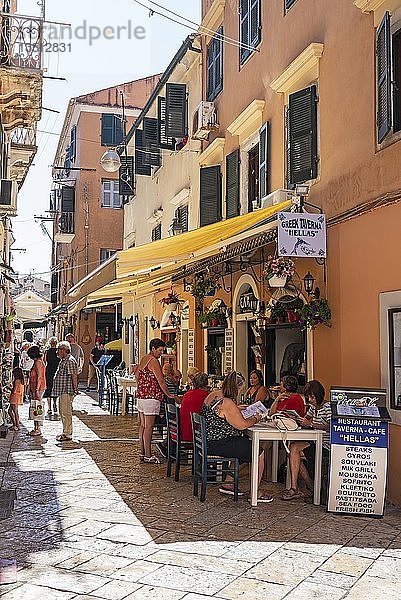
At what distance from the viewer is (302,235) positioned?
353 inches

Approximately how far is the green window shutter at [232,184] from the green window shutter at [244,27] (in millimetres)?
1699

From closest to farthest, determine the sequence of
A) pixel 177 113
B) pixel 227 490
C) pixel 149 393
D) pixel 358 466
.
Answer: pixel 358 466 → pixel 227 490 → pixel 149 393 → pixel 177 113

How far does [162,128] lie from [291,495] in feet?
41.3

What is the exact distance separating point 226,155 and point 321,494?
788 centimetres

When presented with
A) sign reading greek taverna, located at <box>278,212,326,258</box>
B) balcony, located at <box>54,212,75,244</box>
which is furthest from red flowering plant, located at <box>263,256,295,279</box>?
balcony, located at <box>54,212,75,244</box>

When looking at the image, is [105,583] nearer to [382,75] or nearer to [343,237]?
[343,237]

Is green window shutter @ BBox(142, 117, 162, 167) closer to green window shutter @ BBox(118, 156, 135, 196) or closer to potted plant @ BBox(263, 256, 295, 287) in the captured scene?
green window shutter @ BBox(118, 156, 135, 196)

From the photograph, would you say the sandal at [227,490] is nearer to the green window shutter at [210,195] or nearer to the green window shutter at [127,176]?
the green window shutter at [210,195]

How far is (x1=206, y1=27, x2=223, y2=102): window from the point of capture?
14953 mm

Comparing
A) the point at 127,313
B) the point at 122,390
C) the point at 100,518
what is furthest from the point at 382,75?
the point at 127,313

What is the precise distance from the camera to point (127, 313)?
24.5 m

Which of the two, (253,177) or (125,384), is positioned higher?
(253,177)

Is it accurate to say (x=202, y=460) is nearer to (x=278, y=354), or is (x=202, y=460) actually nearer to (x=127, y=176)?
(x=278, y=354)


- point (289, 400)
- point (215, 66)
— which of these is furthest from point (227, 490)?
point (215, 66)
